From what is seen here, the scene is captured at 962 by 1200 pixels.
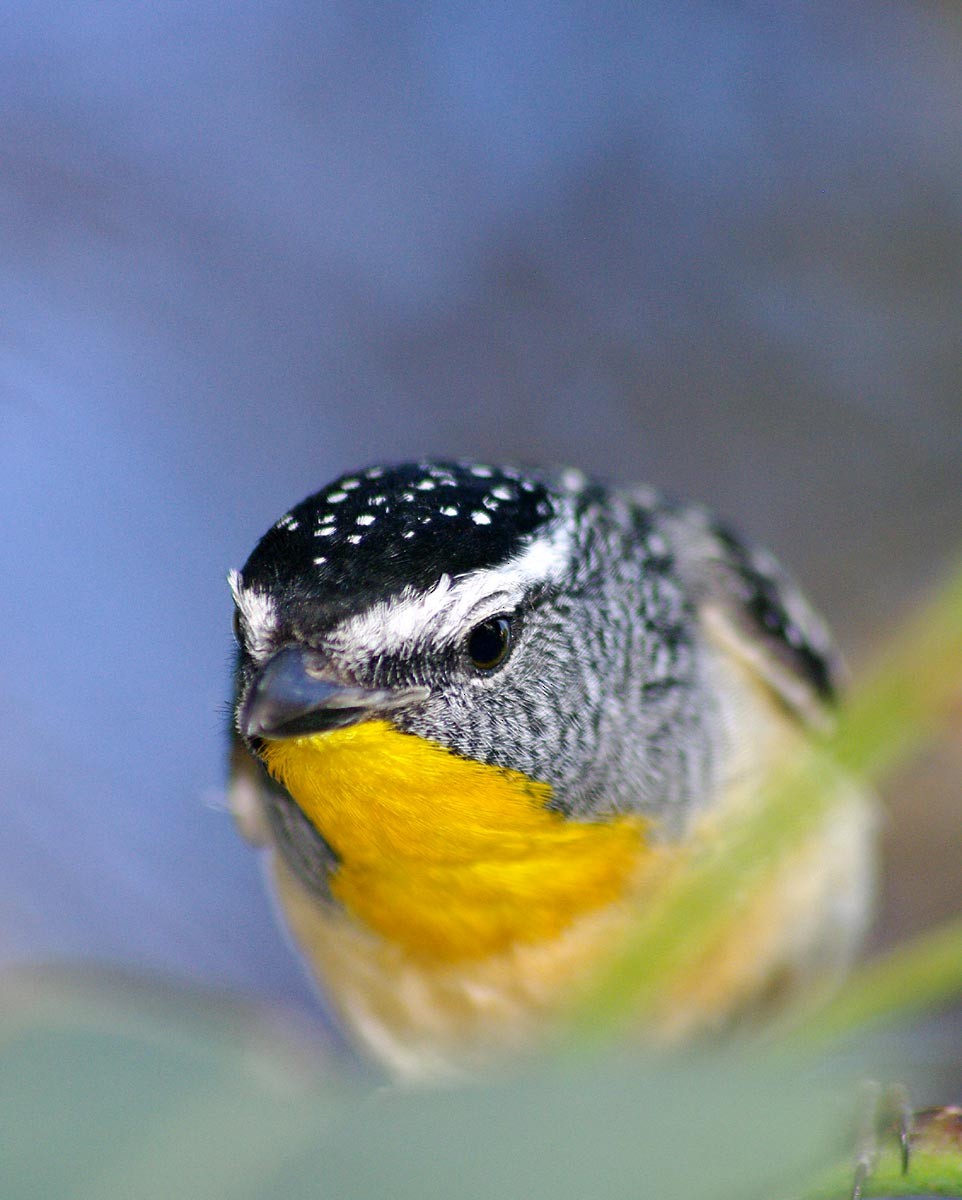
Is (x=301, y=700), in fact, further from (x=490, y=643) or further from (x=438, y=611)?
(x=490, y=643)

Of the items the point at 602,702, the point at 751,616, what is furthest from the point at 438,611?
the point at 751,616

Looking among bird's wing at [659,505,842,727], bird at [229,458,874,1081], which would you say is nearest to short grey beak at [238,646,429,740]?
bird at [229,458,874,1081]

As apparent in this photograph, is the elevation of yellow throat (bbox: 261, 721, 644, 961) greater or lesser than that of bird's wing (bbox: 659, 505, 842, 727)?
lesser

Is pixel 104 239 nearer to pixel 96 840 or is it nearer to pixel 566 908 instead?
pixel 96 840

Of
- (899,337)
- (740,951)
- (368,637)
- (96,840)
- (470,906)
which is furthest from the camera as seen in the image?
(899,337)

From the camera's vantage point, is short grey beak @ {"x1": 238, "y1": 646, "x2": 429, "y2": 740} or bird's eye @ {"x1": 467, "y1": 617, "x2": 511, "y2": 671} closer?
short grey beak @ {"x1": 238, "y1": 646, "x2": 429, "y2": 740}

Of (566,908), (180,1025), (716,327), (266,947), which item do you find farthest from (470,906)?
(716,327)

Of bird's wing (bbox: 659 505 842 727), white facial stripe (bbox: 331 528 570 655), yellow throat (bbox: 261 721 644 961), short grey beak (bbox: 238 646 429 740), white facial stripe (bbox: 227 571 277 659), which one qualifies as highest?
bird's wing (bbox: 659 505 842 727)

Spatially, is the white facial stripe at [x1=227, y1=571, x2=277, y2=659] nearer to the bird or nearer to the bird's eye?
the bird
